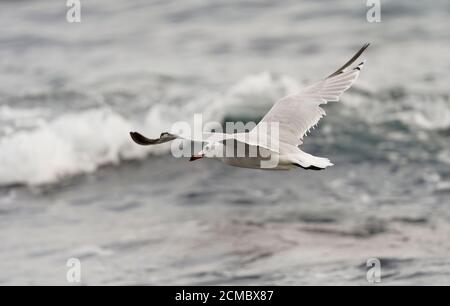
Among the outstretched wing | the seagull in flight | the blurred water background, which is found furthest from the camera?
the blurred water background

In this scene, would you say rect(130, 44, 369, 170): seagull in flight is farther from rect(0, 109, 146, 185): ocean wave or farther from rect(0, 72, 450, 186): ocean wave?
rect(0, 109, 146, 185): ocean wave

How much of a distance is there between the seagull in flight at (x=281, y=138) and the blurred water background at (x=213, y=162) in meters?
2.14

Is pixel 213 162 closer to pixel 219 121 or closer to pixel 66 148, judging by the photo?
pixel 219 121

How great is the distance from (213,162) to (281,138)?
6146 mm

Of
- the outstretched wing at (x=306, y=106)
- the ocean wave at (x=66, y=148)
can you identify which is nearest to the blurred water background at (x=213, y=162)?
Result: the ocean wave at (x=66, y=148)

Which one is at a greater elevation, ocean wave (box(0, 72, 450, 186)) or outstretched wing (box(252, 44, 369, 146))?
outstretched wing (box(252, 44, 369, 146))

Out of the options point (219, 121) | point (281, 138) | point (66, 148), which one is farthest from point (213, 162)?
point (281, 138)

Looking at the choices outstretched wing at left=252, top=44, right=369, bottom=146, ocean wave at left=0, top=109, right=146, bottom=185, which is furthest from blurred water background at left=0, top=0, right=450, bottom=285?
outstretched wing at left=252, top=44, right=369, bottom=146

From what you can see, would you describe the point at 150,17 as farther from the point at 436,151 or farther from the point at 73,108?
the point at 436,151

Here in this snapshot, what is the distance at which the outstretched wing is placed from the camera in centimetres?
818

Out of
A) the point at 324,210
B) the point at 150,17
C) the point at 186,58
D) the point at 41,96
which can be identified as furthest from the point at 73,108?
the point at 324,210

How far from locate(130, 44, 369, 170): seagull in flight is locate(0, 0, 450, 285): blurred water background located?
214 cm

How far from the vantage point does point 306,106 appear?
8.43 metres
